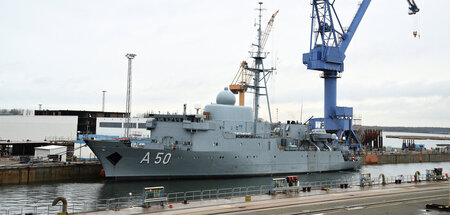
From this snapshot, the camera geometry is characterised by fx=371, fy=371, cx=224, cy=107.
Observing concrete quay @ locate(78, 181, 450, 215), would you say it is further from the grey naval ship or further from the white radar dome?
the white radar dome

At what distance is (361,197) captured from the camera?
21.5m

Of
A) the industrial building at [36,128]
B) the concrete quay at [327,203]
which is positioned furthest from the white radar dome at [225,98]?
the industrial building at [36,128]

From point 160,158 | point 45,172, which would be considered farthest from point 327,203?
point 45,172

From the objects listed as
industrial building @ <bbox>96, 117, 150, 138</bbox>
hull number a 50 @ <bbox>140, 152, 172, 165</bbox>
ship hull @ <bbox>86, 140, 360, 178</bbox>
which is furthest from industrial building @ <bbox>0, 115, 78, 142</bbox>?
hull number a 50 @ <bbox>140, 152, 172, 165</bbox>

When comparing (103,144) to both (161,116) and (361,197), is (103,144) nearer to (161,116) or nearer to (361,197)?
(161,116)

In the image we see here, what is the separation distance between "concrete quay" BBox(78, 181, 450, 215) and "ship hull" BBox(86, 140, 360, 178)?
1146 centimetres

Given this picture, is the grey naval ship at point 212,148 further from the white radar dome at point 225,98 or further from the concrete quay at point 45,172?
the concrete quay at point 45,172

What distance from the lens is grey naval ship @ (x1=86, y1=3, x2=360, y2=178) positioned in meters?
30.2

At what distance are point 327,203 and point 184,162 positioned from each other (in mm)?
14859

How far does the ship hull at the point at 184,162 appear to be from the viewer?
29.9 meters

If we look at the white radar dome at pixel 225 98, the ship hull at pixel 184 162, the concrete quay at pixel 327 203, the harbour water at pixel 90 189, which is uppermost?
the white radar dome at pixel 225 98

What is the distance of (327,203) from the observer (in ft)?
63.7

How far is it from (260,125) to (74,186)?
18164 mm

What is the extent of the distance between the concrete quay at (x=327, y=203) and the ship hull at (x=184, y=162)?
11458 millimetres
